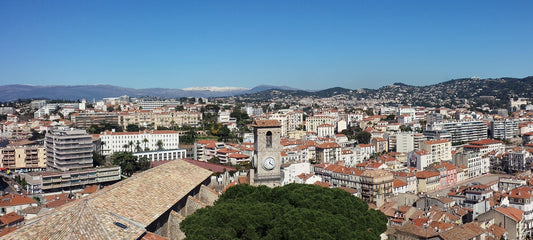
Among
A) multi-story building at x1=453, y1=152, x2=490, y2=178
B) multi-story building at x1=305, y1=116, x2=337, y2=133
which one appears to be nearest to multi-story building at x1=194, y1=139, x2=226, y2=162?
multi-story building at x1=453, y1=152, x2=490, y2=178

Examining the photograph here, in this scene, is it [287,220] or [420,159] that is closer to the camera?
[287,220]

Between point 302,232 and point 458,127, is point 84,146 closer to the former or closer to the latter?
point 302,232

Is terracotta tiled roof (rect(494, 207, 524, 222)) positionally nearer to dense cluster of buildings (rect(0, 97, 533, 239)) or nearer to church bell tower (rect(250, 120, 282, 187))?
dense cluster of buildings (rect(0, 97, 533, 239))

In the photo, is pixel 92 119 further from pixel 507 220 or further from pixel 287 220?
pixel 287 220

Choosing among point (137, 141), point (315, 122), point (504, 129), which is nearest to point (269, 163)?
point (137, 141)

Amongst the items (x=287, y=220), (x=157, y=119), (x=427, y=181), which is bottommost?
(x=427, y=181)

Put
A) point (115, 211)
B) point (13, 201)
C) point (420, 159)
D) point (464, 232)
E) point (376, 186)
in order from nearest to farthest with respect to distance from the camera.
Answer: point (115, 211)
point (464, 232)
point (13, 201)
point (376, 186)
point (420, 159)
